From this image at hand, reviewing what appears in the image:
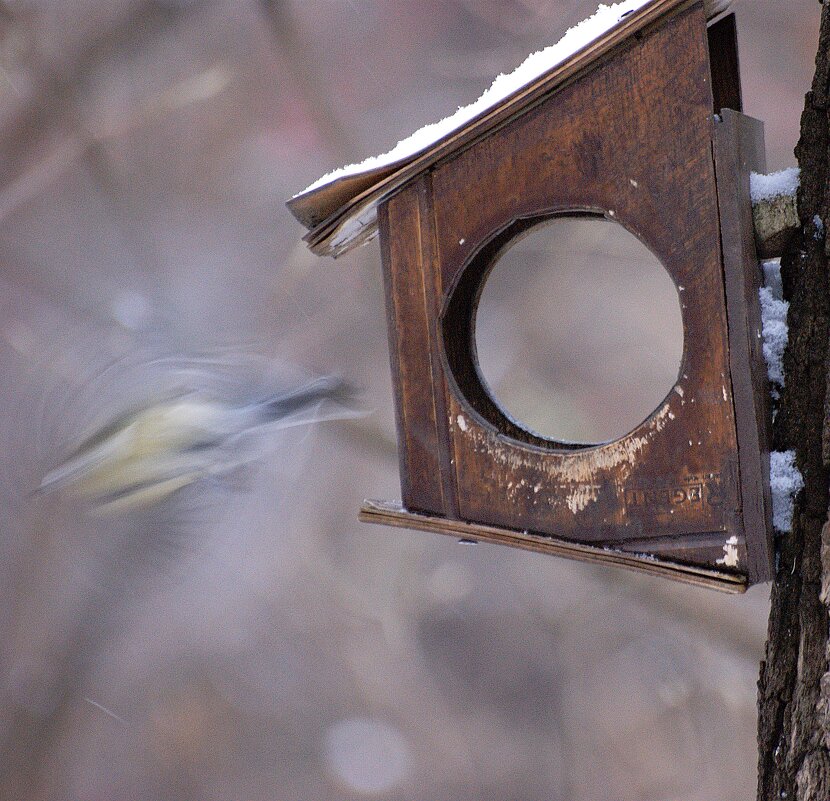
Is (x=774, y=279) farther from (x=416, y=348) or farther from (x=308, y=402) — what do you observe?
(x=308, y=402)

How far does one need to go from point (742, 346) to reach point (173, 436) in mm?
1355

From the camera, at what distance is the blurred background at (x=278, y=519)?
6.98 feet

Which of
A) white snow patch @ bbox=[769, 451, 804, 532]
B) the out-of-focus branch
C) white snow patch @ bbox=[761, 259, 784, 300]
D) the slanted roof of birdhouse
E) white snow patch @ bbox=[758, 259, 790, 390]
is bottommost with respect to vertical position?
white snow patch @ bbox=[769, 451, 804, 532]

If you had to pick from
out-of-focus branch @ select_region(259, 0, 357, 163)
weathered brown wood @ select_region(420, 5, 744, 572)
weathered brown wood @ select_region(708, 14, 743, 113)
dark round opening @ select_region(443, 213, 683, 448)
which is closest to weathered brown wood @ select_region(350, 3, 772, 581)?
weathered brown wood @ select_region(420, 5, 744, 572)

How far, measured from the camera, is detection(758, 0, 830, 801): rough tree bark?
0.74 meters

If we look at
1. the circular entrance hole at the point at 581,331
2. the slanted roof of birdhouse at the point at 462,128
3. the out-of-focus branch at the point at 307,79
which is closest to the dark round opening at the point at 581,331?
the circular entrance hole at the point at 581,331

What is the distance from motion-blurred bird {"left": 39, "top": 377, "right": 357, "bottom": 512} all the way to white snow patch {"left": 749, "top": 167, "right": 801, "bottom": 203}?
1.09 metres

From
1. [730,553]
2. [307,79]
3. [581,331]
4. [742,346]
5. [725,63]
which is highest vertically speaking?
[307,79]

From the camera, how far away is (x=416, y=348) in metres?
0.93

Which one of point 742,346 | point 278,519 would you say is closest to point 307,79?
point 278,519

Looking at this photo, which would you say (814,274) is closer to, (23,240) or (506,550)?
(506,550)

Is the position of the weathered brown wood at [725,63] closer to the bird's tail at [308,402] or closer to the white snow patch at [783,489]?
the white snow patch at [783,489]

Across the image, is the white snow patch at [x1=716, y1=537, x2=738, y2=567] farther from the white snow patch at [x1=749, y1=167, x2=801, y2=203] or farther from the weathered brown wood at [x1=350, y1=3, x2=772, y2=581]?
the white snow patch at [x1=749, y1=167, x2=801, y2=203]

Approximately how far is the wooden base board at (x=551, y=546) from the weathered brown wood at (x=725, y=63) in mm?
461
